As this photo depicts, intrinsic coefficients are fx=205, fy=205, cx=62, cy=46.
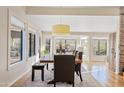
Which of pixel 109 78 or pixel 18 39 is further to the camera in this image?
pixel 109 78

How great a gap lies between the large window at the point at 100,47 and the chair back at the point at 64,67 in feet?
36.7

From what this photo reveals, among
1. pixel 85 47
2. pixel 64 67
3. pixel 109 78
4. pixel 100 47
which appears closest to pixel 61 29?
pixel 64 67

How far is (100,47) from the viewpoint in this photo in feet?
53.6

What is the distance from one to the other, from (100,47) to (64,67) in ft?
38.2

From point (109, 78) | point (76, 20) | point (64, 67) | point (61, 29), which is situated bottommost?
point (109, 78)

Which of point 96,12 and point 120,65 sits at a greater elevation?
point 96,12

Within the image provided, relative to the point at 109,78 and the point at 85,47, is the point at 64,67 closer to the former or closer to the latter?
the point at 109,78

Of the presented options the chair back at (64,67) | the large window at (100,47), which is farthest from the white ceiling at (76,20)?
the large window at (100,47)

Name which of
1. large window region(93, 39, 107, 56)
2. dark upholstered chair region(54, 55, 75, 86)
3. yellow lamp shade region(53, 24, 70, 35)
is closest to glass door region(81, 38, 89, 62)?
large window region(93, 39, 107, 56)

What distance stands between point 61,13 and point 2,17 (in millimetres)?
2807

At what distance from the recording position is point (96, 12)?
7.10 meters

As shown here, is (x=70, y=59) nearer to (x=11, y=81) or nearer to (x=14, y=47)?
(x=11, y=81)

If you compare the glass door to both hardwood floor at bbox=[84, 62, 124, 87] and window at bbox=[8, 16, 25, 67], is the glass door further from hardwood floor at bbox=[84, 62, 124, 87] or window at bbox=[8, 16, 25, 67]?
window at bbox=[8, 16, 25, 67]
